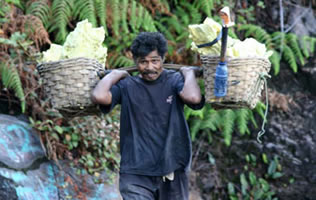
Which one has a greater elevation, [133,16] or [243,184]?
[133,16]

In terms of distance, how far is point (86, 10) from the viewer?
20.3 ft

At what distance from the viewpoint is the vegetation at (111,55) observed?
225 inches

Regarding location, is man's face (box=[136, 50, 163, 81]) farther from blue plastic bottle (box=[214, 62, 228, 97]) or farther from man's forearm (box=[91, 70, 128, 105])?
blue plastic bottle (box=[214, 62, 228, 97])

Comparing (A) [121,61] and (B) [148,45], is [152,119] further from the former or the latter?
(A) [121,61]

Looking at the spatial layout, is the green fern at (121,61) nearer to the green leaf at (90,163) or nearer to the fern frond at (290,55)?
the green leaf at (90,163)

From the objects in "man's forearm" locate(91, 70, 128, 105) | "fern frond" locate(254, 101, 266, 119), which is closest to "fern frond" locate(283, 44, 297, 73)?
"fern frond" locate(254, 101, 266, 119)

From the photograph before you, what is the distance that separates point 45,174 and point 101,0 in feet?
7.19

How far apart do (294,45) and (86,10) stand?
9.68 ft

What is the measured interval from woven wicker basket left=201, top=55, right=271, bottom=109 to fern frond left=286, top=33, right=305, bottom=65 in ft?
12.2

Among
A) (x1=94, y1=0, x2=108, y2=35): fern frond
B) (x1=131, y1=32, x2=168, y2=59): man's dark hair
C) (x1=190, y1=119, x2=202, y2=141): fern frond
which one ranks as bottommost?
(x1=190, y1=119, x2=202, y2=141): fern frond

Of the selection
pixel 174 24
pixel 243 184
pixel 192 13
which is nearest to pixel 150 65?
pixel 174 24

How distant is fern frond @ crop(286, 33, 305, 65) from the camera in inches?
284

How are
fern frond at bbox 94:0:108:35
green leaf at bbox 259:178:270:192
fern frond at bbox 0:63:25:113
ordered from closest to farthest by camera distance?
fern frond at bbox 0:63:25:113 < fern frond at bbox 94:0:108:35 < green leaf at bbox 259:178:270:192

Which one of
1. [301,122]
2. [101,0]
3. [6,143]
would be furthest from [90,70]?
[301,122]
